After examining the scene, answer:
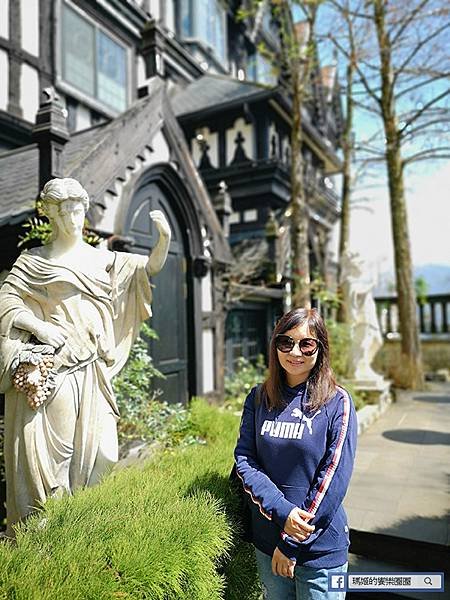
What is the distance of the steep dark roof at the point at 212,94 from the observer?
10461 millimetres

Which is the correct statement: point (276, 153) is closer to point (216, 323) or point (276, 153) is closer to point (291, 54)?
point (291, 54)

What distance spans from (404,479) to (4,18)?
350 inches

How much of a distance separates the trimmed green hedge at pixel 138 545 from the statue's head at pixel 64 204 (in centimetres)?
167

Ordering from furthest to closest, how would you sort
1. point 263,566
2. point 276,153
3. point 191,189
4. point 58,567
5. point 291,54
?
point 276,153 → point 291,54 → point 191,189 → point 263,566 → point 58,567

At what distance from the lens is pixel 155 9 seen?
1074 cm

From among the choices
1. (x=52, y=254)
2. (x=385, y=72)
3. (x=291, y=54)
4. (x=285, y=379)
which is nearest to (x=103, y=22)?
(x=291, y=54)

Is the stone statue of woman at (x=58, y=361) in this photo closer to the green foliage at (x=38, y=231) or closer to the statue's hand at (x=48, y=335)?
the statue's hand at (x=48, y=335)

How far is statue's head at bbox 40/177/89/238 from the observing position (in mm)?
2699

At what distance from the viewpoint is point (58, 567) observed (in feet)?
5.64

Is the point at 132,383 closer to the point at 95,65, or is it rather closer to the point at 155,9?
the point at 95,65

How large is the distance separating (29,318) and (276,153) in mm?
9577

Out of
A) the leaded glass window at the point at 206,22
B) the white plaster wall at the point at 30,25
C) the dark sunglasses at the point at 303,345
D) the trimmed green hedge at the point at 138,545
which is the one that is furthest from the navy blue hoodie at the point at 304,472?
the leaded glass window at the point at 206,22

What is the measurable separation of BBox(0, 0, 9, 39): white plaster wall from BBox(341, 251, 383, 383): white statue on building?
7.17m

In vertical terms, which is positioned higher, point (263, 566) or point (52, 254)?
point (52, 254)
